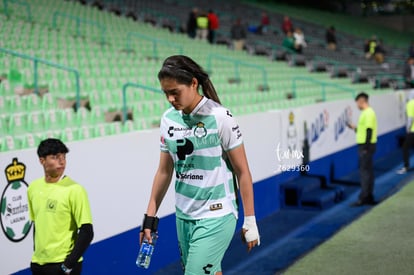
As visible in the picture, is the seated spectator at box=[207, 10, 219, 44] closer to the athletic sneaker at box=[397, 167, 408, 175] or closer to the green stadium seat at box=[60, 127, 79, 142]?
the athletic sneaker at box=[397, 167, 408, 175]

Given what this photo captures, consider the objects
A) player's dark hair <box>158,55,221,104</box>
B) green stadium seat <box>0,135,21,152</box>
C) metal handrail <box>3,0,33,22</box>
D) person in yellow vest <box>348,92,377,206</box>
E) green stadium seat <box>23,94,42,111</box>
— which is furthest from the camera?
metal handrail <box>3,0,33,22</box>

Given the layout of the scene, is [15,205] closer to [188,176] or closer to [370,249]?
[188,176]

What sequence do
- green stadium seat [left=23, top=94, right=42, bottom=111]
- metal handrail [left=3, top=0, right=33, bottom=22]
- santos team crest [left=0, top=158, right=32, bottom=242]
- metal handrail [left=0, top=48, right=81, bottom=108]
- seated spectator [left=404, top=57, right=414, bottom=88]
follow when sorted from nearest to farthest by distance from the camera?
1. santos team crest [left=0, top=158, right=32, bottom=242]
2. green stadium seat [left=23, top=94, right=42, bottom=111]
3. metal handrail [left=0, top=48, right=81, bottom=108]
4. metal handrail [left=3, top=0, right=33, bottom=22]
5. seated spectator [left=404, top=57, right=414, bottom=88]

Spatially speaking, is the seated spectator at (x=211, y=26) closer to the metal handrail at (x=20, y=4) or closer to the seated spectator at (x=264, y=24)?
the seated spectator at (x=264, y=24)

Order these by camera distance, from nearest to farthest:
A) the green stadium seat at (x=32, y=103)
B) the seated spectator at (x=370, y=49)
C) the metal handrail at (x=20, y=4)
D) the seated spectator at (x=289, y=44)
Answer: the green stadium seat at (x=32, y=103) → the metal handrail at (x=20, y=4) → the seated spectator at (x=289, y=44) → the seated spectator at (x=370, y=49)

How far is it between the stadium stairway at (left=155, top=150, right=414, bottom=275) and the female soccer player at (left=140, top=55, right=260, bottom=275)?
331 centimetres

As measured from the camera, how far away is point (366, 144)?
10.5 metres

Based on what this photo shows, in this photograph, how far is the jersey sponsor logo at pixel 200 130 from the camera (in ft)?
11.9

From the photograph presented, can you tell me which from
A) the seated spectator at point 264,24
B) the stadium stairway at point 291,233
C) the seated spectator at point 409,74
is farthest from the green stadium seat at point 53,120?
the seated spectator at point 264,24

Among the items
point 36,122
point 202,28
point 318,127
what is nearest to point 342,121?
point 318,127

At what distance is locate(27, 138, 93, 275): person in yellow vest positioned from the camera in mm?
4000

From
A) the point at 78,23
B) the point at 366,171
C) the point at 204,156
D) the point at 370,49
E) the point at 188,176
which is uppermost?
the point at 78,23

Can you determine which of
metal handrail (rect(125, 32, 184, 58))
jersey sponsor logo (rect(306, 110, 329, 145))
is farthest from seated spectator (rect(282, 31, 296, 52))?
jersey sponsor logo (rect(306, 110, 329, 145))

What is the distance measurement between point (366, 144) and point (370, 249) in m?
3.73
